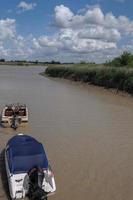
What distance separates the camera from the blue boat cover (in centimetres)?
976

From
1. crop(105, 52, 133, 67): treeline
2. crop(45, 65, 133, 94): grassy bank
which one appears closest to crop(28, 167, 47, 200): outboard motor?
crop(45, 65, 133, 94): grassy bank

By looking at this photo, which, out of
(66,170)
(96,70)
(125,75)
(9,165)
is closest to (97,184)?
(66,170)

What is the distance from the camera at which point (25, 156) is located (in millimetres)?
10242

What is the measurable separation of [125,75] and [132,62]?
1537cm

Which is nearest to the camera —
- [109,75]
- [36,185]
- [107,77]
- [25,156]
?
[36,185]

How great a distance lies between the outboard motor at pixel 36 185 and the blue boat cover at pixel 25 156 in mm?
288

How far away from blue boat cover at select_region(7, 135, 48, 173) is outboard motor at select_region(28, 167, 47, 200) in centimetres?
29

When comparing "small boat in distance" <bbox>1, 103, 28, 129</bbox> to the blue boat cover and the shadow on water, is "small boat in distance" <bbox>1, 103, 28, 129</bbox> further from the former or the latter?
the blue boat cover

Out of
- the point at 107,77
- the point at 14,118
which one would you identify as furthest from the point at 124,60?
the point at 14,118

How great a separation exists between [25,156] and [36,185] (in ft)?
4.02

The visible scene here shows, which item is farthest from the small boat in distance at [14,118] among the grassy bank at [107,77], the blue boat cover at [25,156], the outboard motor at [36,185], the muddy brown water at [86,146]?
the grassy bank at [107,77]

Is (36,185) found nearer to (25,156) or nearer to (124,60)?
(25,156)

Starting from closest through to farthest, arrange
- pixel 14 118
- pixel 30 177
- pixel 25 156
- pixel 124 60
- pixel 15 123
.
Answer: pixel 30 177 < pixel 25 156 < pixel 15 123 < pixel 14 118 < pixel 124 60

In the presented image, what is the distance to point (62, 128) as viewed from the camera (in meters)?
19.1
